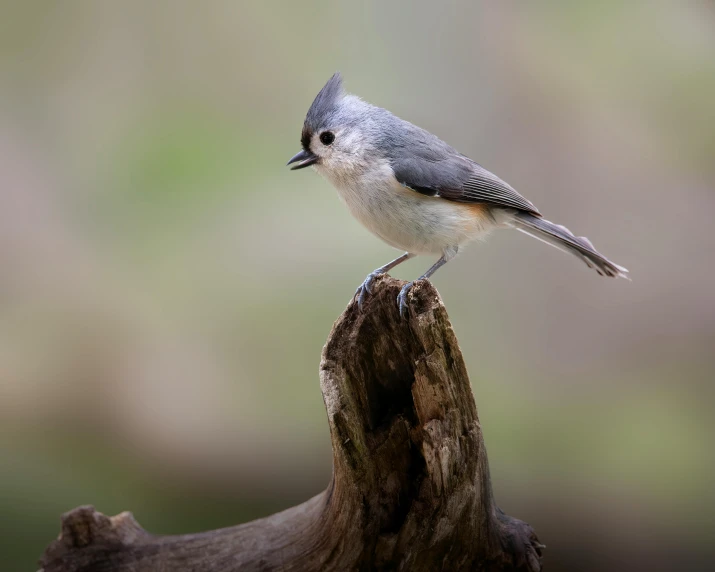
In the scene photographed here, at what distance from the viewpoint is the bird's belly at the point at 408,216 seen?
103 inches

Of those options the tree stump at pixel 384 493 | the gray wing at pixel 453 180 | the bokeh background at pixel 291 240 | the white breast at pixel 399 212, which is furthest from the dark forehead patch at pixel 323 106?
the bokeh background at pixel 291 240

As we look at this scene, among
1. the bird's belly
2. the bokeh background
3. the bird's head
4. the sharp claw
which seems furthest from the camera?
the bokeh background

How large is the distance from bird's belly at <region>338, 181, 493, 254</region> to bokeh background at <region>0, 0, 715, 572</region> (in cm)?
115

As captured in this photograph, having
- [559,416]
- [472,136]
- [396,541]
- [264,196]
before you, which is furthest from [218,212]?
[396,541]

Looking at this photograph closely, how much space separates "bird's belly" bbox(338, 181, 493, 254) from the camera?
103 inches

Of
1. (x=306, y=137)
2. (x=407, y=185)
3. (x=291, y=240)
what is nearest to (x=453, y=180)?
(x=407, y=185)

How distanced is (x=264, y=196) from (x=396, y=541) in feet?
8.16

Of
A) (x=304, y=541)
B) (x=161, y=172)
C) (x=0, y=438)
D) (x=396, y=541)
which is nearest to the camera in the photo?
(x=396, y=541)

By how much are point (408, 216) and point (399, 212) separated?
0.04m

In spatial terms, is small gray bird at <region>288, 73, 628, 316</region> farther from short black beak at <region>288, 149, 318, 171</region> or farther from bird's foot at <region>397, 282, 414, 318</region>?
bird's foot at <region>397, 282, 414, 318</region>

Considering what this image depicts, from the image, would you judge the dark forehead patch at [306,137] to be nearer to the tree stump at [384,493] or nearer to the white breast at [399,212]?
the white breast at [399,212]

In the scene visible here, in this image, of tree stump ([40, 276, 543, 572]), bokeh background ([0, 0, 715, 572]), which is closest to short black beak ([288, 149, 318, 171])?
tree stump ([40, 276, 543, 572])

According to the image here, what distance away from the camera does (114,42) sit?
409 cm

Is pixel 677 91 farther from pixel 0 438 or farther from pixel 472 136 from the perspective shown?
pixel 0 438
